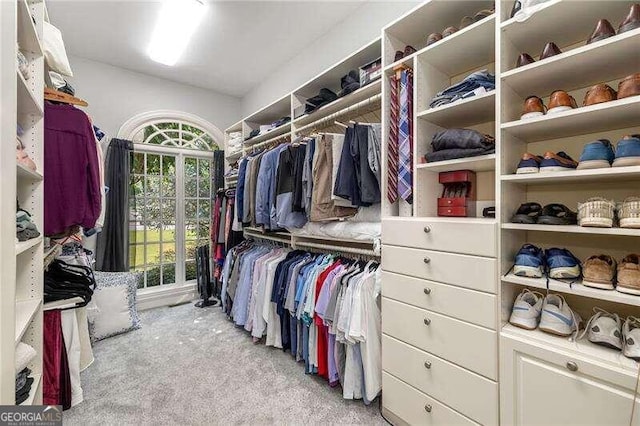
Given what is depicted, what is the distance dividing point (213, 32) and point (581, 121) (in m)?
2.83

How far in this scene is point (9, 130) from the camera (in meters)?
0.94

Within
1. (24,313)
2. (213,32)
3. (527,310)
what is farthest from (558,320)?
(213,32)

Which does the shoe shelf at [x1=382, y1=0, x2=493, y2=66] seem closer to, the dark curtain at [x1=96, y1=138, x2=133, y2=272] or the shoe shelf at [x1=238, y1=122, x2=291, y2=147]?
the shoe shelf at [x1=238, y1=122, x2=291, y2=147]

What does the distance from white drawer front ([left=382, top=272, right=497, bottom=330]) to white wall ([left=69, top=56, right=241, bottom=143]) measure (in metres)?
3.49

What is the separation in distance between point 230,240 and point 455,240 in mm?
2648

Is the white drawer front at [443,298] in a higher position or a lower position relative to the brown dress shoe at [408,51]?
lower

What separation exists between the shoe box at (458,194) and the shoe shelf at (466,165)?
39 mm

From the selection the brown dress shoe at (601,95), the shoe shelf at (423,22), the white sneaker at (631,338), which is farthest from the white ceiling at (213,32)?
the white sneaker at (631,338)

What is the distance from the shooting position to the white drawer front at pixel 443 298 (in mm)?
1220

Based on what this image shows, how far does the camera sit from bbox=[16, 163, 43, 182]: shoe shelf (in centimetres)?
112

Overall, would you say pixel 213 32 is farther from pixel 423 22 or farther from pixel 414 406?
pixel 414 406

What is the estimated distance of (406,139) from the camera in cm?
161

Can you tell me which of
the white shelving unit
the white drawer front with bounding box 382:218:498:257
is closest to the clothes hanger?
the white shelving unit

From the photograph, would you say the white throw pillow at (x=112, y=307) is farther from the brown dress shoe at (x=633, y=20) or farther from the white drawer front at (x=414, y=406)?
the brown dress shoe at (x=633, y=20)
